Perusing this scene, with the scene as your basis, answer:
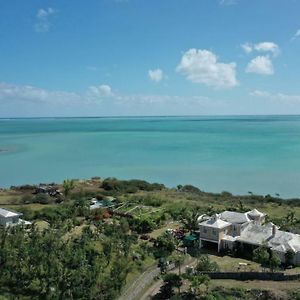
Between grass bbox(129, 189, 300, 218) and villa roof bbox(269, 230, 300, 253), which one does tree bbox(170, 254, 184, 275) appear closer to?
villa roof bbox(269, 230, 300, 253)

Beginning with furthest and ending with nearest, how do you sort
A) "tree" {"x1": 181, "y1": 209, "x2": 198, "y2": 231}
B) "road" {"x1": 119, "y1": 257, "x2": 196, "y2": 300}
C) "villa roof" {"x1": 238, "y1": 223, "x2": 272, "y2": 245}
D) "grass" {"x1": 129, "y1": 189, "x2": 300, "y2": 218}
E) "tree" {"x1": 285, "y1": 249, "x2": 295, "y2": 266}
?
"grass" {"x1": 129, "y1": 189, "x2": 300, "y2": 218} < "tree" {"x1": 181, "y1": 209, "x2": 198, "y2": 231} < "villa roof" {"x1": 238, "y1": 223, "x2": 272, "y2": 245} < "tree" {"x1": 285, "y1": 249, "x2": 295, "y2": 266} < "road" {"x1": 119, "y1": 257, "x2": 196, "y2": 300}

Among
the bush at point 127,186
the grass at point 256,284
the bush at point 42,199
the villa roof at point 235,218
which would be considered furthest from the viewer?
the bush at point 127,186

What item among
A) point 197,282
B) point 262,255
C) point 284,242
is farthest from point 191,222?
point 197,282

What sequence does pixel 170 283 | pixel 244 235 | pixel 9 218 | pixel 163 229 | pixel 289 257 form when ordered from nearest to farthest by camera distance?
pixel 170 283 → pixel 289 257 → pixel 244 235 → pixel 9 218 → pixel 163 229

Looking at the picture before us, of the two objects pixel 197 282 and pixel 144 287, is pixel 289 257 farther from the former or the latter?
pixel 144 287

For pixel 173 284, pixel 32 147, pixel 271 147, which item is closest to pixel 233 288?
pixel 173 284

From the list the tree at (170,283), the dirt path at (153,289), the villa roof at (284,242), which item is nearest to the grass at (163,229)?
the dirt path at (153,289)

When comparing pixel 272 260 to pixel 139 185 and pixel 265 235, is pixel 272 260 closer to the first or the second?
pixel 265 235

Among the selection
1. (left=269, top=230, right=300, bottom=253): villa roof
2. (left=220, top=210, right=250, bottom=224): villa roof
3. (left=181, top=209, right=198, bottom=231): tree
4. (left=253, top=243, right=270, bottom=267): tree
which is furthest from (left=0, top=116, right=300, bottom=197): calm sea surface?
(left=253, top=243, right=270, bottom=267): tree

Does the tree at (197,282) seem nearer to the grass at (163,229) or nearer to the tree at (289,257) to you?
the tree at (289,257)
